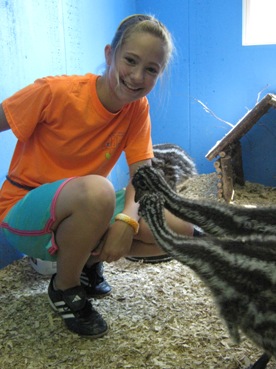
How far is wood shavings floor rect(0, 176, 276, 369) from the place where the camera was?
1.63 metres

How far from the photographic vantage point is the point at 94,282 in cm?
211

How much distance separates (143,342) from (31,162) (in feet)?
2.96

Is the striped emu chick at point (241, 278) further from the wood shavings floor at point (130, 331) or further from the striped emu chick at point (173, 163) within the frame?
the striped emu chick at point (173, 163)

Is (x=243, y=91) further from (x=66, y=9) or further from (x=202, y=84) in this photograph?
(x=66, y=9)

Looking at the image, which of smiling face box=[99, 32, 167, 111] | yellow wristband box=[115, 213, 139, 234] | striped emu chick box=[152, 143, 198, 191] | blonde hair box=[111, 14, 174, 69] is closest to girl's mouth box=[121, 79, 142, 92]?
smiling face box=[99, 32, 167, 111]

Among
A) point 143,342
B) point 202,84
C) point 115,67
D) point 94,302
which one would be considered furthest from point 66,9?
point 143,342

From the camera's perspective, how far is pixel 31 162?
1933 millimetres

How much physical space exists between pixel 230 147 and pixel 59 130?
2021 mm

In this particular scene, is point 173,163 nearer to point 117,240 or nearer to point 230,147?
point 230,147

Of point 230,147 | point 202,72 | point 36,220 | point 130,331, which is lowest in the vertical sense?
point 130,331

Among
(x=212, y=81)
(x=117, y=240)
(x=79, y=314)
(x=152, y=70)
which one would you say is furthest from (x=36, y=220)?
(x=212, y=81)

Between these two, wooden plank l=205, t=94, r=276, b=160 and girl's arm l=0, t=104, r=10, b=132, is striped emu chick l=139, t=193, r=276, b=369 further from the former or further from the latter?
wooden plank l=205, t=94, r=276, b=160

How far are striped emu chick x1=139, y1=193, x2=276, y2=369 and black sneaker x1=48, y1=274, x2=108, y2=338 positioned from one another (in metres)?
0.63

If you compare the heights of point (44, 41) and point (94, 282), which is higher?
point (44, 41)
